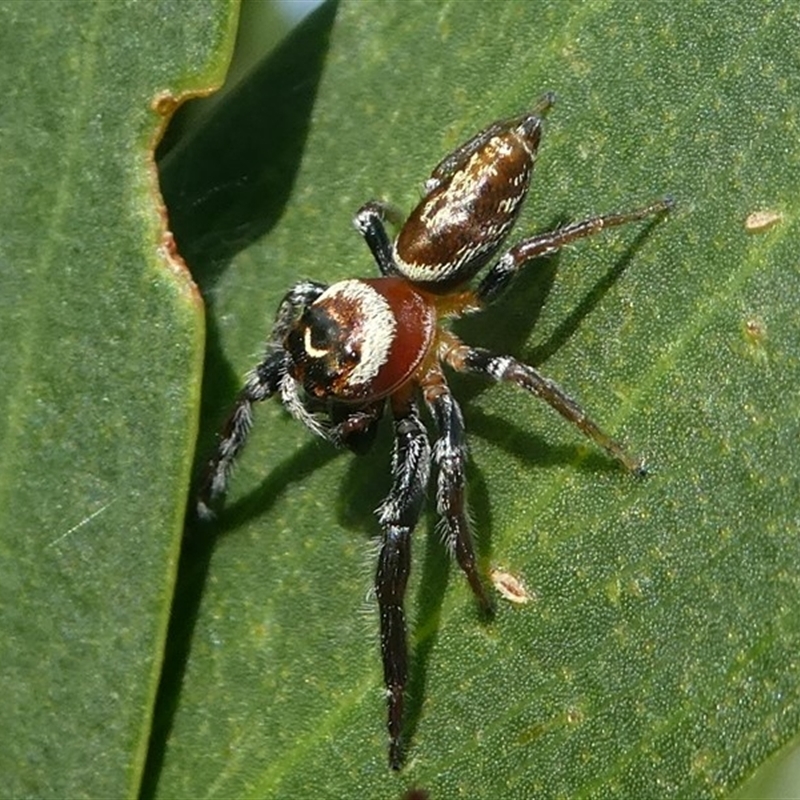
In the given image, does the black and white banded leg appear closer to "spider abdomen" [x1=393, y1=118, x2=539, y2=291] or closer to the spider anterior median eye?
the spider anterior median eye

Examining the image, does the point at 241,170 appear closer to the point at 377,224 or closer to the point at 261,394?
the point at 377,224

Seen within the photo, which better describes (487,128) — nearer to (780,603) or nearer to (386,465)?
(386,465)

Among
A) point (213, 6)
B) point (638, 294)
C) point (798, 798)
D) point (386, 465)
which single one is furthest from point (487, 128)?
point (798, 798)

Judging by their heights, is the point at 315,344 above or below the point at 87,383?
below

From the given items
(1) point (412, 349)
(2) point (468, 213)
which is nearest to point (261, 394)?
(1) point (412, 349)

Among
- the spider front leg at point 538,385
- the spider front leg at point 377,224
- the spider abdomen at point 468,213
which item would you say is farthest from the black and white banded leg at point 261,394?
the spider front leg at point 538,385

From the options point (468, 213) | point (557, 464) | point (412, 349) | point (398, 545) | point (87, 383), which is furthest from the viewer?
point (412, 349)

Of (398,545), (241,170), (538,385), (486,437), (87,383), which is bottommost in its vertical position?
(398,545)

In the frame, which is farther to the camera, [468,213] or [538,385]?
[468,213]
